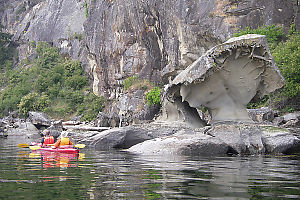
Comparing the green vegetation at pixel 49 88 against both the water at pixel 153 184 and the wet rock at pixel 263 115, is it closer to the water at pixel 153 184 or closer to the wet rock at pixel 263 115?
the wet rock at pixel 263 115

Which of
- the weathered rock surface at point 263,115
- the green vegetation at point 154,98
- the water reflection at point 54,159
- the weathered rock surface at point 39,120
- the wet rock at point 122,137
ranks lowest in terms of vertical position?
the water reflection at point 54,159

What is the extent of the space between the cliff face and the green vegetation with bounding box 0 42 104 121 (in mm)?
1778

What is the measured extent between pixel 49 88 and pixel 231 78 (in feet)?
118

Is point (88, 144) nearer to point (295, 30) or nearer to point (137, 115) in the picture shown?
point (137, 115)

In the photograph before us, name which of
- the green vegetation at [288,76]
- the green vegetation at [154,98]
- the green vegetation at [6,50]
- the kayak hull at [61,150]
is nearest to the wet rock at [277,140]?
the kayak hull at [61,150]

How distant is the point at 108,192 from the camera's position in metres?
4.17

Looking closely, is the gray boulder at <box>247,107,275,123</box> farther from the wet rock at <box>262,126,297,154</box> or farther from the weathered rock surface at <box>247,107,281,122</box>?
the wet rock at <box>262,126,297,154</box>

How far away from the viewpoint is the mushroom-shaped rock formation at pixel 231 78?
1312cm

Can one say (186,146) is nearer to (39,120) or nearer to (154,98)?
(154,98)

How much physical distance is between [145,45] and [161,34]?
6.92 feet

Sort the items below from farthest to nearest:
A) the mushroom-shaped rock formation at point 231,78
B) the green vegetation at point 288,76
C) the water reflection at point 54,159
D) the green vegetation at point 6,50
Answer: the green vegetation at point 6,50
the green vegetation at point 288,76
the mushroom-shaped rock formation at point 231,78
the water reflection at point 54,159

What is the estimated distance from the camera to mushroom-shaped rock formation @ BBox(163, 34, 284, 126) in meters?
13.1

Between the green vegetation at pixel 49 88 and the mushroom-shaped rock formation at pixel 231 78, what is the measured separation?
2406 cm

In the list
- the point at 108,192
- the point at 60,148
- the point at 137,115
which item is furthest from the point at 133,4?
the point at 108,192
